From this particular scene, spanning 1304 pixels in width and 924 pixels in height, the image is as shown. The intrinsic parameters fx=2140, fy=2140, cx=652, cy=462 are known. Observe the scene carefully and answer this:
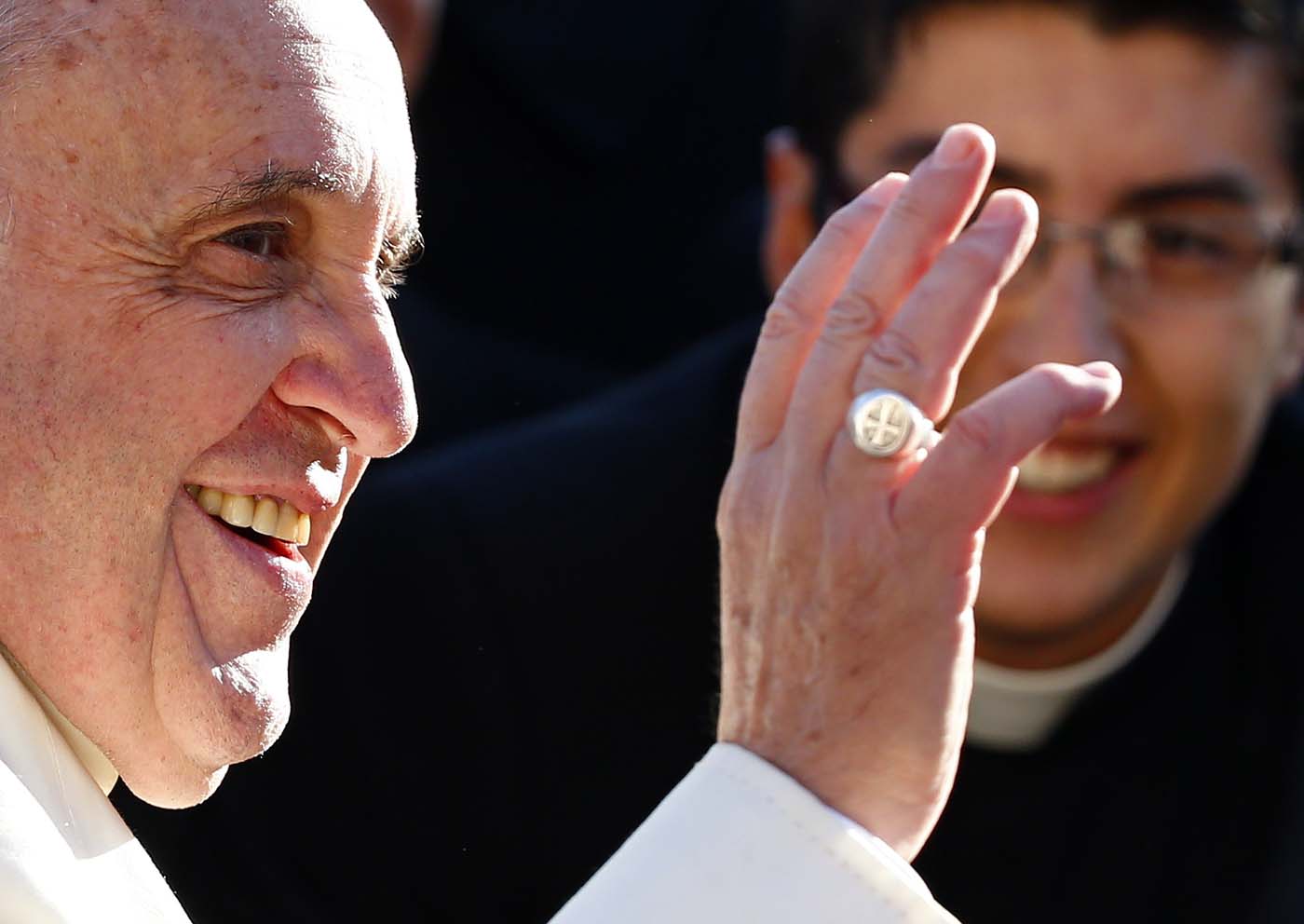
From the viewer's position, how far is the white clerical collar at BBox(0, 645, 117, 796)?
60.9 inches

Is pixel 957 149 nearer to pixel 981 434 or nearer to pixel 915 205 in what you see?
pixel 915 205

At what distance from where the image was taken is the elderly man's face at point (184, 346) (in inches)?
58.2

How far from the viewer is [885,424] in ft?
5.52

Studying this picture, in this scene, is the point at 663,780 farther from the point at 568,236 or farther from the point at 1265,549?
the point at 568,236

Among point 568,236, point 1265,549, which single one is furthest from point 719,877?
point 568,236

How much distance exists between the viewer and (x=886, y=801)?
1707 mm

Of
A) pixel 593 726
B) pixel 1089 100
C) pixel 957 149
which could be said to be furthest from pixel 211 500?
pixel 1089 100

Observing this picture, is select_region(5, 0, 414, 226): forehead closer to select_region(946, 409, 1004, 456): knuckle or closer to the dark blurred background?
select_region(946, 409, 1004, 456): knuckle

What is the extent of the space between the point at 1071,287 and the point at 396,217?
1.49m

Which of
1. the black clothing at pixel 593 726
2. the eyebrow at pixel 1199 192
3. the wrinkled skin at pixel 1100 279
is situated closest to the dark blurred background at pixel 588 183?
the black clothing at pixel 593 726

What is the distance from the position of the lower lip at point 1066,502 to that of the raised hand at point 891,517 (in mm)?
1382

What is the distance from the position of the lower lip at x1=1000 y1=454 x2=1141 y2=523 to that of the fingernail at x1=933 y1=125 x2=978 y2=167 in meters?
1.38

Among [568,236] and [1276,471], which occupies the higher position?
[568,236]

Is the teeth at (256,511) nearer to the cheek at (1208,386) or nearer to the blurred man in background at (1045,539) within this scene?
the blurred man in background at (1045,539)
